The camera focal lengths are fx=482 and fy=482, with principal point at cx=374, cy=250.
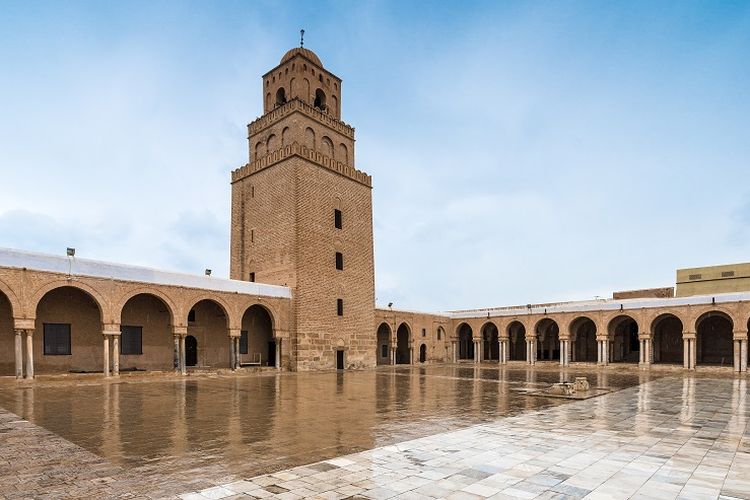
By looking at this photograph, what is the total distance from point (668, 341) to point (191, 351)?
30.7m

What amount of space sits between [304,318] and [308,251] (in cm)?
359

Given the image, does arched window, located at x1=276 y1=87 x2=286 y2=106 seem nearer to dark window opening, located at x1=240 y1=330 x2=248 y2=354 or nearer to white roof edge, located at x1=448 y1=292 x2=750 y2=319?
dark window opening, located at x1=240 y1=330 x2=248 y2=354

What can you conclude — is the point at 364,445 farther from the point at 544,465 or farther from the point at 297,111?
the point at 297,111

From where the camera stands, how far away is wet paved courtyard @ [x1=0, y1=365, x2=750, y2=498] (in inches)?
211

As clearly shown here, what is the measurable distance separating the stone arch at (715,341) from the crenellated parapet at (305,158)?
910 inches

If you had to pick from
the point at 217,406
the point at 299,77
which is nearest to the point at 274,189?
the point at 299,77

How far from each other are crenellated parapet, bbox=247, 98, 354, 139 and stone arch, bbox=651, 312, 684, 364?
24.7m

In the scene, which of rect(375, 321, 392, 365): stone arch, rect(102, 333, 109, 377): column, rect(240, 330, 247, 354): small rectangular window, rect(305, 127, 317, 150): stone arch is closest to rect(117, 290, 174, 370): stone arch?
rect(102, 333, 109, 377): column

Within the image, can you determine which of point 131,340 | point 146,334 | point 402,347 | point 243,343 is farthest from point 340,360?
point 131,340

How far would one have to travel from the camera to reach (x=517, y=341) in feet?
133

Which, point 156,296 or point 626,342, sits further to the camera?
point 626,342

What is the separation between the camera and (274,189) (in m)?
27.0

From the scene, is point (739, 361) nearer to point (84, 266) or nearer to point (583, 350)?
point (583, 350)

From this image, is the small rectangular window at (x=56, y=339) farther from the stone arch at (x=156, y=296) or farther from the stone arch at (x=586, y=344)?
the stone arch at (x=586, y=344)
